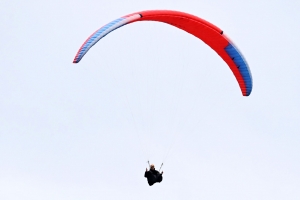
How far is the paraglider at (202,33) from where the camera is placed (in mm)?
31788

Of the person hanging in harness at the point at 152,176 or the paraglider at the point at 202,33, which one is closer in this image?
the paraglider at the point at 202,33

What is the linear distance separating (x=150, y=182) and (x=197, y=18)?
7564mm

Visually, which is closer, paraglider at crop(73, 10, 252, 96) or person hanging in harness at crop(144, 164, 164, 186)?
paraglider at crop(73, 10, 252, 96)

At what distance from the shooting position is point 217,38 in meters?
35.8

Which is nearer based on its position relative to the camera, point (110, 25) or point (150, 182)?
point (110, 25)

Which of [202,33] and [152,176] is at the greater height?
[202,33]

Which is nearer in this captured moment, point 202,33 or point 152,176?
point 152,176

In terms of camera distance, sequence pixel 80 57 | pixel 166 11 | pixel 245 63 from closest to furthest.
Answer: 1. pixel 80 57
2. pixel 166 11
3. pixel 245 63

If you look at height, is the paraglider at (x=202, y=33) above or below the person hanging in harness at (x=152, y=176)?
above

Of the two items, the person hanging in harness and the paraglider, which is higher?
the paraglider

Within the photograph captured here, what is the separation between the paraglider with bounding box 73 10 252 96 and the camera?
1251 inches

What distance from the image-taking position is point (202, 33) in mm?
35625

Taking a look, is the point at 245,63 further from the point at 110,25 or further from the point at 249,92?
the point at 110,25

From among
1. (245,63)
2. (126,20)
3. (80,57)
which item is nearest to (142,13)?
(126,20)
